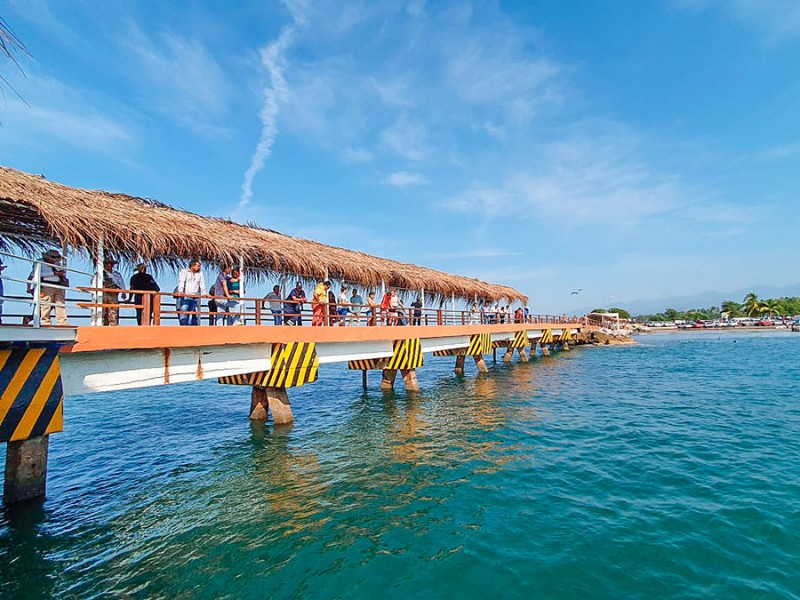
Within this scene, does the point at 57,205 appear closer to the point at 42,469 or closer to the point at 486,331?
the point at 42,469

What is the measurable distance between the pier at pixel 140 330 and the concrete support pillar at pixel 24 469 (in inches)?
0.6

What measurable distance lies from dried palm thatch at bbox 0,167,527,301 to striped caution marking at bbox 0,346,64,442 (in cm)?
312

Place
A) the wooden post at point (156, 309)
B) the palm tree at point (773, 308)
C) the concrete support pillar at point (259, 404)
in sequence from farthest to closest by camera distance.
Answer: the palm tree at point (773, 308), the concrete support pillar at point (259, 404), the wooden post at point (156, 309)

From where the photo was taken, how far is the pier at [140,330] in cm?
607

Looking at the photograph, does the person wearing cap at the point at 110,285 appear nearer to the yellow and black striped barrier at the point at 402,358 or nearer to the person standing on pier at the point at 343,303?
the person standing on pier at the point at 343,303

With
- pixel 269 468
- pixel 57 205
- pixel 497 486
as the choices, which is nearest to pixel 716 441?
A: pixel 497 486

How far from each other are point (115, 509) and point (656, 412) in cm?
1483

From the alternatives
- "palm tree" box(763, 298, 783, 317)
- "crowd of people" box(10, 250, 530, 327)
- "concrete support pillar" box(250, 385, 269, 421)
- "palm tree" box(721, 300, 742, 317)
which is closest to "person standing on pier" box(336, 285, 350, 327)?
"crowd of people" box(10, 250, 530, 327)

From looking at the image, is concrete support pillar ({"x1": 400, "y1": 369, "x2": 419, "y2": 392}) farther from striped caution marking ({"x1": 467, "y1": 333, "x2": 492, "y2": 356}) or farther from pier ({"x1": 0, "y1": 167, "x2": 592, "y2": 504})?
striped caution marking ({"x1": 467, "y1": 333, "x2": 492, "y2": 356})

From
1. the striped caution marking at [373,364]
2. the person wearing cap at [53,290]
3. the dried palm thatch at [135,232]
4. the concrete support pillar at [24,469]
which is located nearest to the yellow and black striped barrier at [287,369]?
the dried palm thatch at [135,232]

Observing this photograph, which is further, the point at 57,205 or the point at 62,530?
the point at 57,205

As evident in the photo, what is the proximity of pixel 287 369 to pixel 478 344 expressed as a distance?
13.4 metres

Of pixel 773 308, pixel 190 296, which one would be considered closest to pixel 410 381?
pixel 190 296

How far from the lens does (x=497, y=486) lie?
7.68 meters
